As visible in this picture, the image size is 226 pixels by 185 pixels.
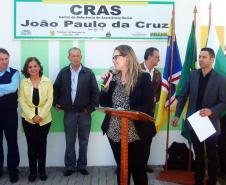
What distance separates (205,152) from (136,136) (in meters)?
1.46

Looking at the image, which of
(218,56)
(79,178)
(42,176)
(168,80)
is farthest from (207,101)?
(42,176)

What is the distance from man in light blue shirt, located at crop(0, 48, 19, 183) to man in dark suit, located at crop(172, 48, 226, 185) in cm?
208

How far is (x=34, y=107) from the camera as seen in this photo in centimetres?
459

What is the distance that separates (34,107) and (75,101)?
55 cm

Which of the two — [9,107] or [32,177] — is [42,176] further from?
[9,107]

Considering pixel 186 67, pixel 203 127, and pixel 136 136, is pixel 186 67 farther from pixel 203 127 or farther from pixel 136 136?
pixel 136 136

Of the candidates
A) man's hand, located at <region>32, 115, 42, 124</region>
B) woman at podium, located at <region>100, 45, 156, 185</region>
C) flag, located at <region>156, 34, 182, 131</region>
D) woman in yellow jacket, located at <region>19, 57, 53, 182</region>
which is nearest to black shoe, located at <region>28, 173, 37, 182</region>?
woman in yellow jacket, located at <region>19, 57, 53, 182</region>

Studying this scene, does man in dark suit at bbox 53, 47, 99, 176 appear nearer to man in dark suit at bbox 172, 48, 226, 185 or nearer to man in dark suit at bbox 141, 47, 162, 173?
man in dark suit at bbox 141, 47, 162, 173

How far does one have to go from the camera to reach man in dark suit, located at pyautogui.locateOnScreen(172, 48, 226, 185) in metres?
3.92

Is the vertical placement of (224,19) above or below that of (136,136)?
above

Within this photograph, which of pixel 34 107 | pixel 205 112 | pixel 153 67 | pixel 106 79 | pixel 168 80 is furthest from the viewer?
pixel 153 67

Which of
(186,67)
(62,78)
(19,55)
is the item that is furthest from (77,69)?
(186,67)

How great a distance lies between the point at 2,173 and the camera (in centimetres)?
491

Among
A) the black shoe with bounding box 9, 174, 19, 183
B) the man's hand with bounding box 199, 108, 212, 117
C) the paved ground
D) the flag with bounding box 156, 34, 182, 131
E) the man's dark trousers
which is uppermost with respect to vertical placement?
the flag with bounding box 156, 34, 182, 131
